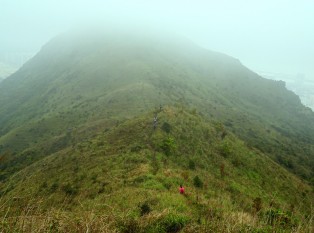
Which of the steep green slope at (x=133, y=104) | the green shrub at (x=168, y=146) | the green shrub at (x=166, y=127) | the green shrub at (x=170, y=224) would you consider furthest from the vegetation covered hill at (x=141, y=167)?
the steep green slope at (x=133, y=104)

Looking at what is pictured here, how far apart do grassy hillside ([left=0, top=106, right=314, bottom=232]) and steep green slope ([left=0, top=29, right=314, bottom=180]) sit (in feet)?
29.2

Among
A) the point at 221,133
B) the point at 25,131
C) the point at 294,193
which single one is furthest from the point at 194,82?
the point at 294,193

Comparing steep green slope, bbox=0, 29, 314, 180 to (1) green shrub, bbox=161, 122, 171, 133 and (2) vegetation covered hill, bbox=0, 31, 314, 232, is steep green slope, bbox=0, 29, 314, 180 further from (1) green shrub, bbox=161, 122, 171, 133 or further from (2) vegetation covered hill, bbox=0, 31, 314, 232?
(1) green shrub, bbox=161, 122, 171, 133

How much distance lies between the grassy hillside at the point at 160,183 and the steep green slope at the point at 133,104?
8907mm

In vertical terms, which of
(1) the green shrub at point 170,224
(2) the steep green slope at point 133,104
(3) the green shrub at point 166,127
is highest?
(1) the green shrub at point 170,224

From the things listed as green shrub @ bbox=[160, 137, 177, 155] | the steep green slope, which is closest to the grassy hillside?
green shrub @ bbox=[160, 137, 177, 155]

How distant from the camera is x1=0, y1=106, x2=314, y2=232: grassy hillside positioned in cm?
868

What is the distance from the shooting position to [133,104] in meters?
78.3

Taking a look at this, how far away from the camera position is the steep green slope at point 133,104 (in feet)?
242

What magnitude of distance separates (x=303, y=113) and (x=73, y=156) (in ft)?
592

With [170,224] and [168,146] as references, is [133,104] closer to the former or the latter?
[168,146]

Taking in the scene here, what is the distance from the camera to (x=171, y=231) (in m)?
9.60

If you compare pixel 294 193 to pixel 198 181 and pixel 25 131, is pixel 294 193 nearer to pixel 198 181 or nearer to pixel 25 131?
pixel 198 181

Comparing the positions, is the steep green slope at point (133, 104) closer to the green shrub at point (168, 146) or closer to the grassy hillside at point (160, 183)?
the grassy hillside at point (160, 183)
